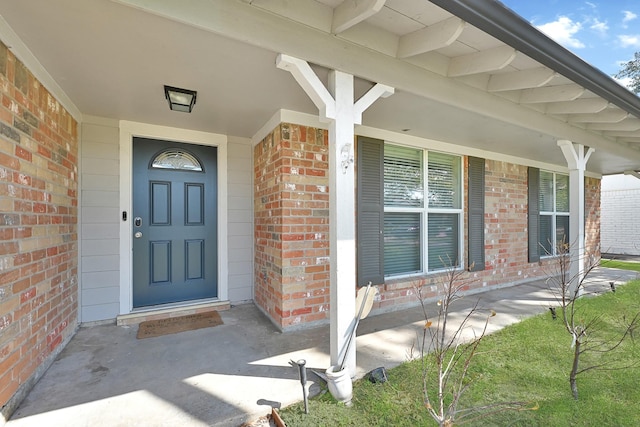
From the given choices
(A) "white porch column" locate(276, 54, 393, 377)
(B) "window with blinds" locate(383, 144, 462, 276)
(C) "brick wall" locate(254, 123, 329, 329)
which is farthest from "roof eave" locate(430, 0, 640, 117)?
(B) "window with blinds" locate(383, 144, 462, 276)

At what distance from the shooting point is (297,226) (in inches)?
120

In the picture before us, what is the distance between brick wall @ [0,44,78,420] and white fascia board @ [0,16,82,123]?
4cm

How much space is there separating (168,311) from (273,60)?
9.56 ft

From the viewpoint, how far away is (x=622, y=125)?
377 cm

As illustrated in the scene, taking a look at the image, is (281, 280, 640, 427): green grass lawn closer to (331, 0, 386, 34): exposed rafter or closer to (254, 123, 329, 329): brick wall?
(254, 123, 329, 329): brick wall

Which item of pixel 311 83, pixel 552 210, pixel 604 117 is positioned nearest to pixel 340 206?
pixel 311 83

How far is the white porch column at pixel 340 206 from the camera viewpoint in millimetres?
2029

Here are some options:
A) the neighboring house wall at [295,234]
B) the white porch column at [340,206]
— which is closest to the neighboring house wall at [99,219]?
the neighboring house wall at [295,234]

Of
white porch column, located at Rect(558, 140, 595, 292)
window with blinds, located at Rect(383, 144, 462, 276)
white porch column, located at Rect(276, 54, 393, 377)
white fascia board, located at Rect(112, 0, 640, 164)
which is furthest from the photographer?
white porch column, located at Rect(558, 140, 595, 292)

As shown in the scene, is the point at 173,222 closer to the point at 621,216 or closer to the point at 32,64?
the point at 32,64

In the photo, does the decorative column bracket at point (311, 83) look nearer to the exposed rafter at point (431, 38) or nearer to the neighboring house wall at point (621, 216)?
the exposed rafter at point (431, 38)

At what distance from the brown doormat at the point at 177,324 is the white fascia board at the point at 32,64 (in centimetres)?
224

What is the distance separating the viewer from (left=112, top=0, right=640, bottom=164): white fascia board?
1613 mm

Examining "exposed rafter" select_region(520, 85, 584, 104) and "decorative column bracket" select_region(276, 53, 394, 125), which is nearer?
"decorative column bracket" select_region(276, 53, 394, 125)
